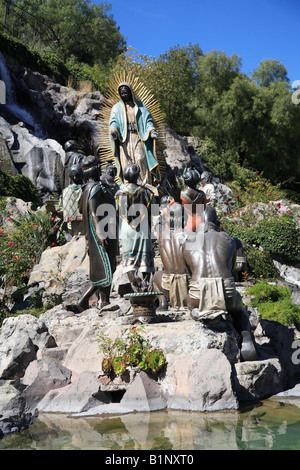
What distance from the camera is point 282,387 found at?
17.9 ft

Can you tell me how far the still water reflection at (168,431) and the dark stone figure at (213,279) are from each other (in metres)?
0.95

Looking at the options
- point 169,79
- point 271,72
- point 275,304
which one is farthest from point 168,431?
point 271,72

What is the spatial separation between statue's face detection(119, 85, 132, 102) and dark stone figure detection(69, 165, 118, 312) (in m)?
4.81

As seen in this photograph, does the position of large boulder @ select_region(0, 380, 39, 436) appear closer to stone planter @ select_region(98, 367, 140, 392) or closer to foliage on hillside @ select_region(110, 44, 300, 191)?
stone planter @ select_region(98, 367, 140, 392)

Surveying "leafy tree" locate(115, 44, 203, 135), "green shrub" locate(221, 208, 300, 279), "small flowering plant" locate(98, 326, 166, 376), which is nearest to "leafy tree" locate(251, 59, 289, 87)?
"leafy tree" locate(115, 44, 203, 135)

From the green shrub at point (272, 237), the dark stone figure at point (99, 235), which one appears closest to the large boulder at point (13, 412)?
the dark stone figure at point (99, 235)

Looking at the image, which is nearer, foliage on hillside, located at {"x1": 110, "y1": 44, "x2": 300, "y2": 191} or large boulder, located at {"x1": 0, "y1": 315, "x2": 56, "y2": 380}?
large boulder, located at {"x1": 0, "y1": 315, "x2": 56, "y2": 380}

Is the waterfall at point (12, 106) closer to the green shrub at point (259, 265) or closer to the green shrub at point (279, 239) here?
the green shrub at point (279, 239)

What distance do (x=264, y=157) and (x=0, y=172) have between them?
616 inches

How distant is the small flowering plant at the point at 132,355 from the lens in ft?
15.9

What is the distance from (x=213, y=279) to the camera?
16.6 feet

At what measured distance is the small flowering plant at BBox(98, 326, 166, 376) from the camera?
4.84 meters

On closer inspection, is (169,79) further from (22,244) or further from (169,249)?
(169,249)
